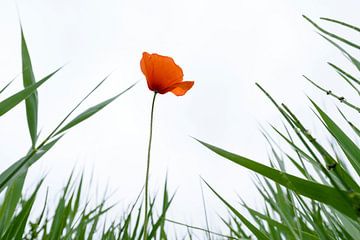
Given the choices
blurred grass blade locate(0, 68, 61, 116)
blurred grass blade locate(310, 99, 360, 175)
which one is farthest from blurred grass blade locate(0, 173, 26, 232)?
blurred grass blade locate(310, 99, 360, 175)

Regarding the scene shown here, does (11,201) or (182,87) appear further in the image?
(182,87)

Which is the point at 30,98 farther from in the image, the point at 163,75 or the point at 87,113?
the point at 163,75

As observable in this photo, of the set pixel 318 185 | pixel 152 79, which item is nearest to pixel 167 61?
pixel 152 79

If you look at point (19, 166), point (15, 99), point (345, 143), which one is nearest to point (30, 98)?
point (15, 99)

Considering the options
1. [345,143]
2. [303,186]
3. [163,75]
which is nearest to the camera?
[303,186]

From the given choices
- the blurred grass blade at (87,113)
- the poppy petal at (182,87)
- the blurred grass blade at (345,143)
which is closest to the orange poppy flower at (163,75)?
the poppy petal at (182,87)

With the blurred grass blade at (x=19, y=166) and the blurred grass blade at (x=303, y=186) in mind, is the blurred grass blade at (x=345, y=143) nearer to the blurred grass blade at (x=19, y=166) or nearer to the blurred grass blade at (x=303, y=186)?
the blurred grass blade at (x=303, y=186)
